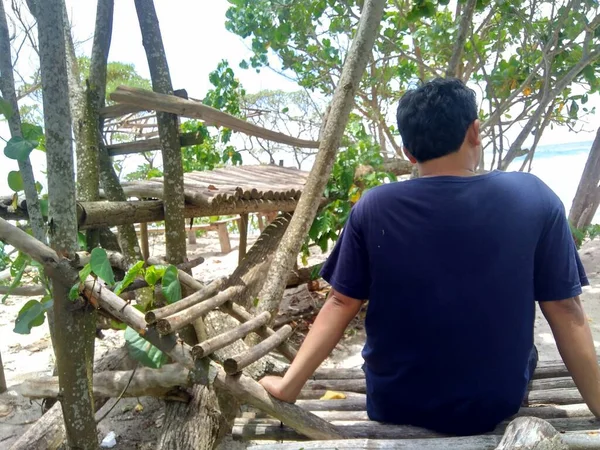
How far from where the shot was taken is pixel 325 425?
1.46 m

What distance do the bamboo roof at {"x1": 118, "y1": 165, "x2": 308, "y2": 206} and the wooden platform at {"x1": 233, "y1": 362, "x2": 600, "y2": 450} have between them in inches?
54.3

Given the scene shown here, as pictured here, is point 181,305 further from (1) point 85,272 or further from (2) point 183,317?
(1) point 85,272

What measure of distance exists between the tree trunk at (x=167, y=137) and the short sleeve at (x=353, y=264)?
4.64ft

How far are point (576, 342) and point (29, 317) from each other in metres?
1.69

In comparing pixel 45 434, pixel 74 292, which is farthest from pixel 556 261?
pixel 45 434

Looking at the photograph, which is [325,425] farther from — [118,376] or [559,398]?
[118,376]

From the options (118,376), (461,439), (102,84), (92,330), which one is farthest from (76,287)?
(102,84)

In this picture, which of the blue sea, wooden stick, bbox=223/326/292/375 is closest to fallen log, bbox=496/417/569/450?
wooden stick, bbox=223/326/292/375

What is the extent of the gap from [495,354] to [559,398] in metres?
0.57

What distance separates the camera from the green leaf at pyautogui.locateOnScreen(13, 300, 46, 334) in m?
1.65

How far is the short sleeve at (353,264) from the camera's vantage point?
1.34 meters

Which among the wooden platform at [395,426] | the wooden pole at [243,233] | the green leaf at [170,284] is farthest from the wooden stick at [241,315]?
→ the wooden pole at [243,233]

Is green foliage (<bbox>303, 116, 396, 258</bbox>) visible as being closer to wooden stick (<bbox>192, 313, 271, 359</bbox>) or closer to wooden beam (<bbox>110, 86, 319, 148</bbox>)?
wooden beam (<bbox>110, 86, 319, 148</bbox>)

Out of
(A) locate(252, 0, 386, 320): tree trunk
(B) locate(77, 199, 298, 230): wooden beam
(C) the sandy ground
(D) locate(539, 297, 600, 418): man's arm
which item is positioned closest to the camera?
(D) locate(539, 297, 600, 418): man's arm
